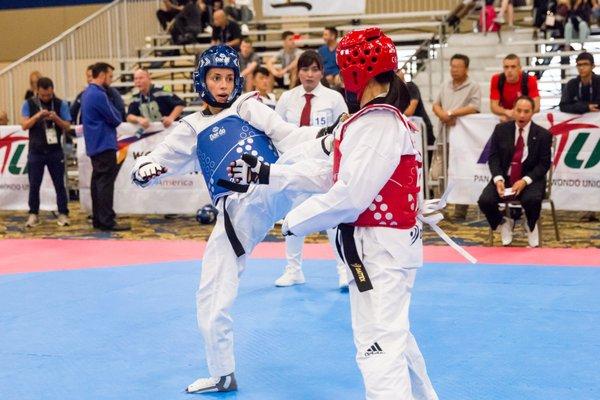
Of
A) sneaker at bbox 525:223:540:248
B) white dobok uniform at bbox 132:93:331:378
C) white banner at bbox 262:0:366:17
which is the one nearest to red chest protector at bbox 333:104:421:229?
white dobok uniform at bbox 132:93:331:378

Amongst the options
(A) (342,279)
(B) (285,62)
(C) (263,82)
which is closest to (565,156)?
(C) (263,82)

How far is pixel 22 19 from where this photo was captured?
20.5 metres

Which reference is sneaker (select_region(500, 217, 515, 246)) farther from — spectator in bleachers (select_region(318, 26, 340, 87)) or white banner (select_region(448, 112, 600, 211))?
spectator in bleachers (select_region(318, 26, 340, 87))

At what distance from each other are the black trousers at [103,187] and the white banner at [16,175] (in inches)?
46.1

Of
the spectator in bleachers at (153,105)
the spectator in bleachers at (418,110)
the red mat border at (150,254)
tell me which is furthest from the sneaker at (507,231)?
the spectator in bleachers at (153,105)

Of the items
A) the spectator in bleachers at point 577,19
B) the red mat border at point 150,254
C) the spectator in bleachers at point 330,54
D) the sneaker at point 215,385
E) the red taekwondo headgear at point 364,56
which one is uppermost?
the spectator in bleachers at point 577,19

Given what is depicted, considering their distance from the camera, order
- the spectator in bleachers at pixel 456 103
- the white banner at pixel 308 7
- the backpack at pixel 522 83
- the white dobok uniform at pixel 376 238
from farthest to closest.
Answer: the white banner at pixel 308 7 < the spectator in bleachers at pixel 456 103 < the backpack at pixel 522 83 < the white dobok uniform at pixel 376 238

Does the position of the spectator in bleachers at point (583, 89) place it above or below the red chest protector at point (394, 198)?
above

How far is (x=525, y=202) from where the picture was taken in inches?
351

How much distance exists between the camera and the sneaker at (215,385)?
15.7ft

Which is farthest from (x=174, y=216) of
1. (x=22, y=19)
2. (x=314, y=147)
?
(x=22, y=19)

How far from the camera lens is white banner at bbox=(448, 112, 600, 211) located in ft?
32.7

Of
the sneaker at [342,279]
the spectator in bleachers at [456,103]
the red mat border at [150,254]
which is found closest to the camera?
the sneaker at [342,279]

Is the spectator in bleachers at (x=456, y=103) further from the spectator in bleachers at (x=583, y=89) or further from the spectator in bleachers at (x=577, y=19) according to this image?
the spectator in bleachers at (x=577, y=19)
